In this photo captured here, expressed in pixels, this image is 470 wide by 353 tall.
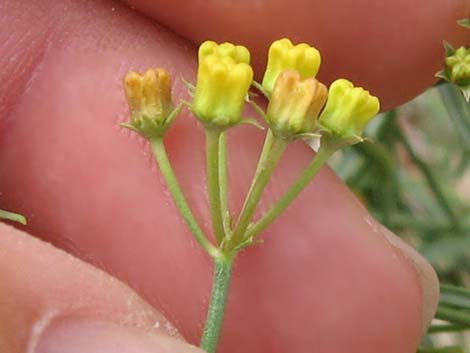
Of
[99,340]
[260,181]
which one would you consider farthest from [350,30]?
[99,340]

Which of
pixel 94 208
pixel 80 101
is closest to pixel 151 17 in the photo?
pixel 80 101

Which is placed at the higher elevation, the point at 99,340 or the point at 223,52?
the point at 223,52

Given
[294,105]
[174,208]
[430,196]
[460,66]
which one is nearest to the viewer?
[294,105]

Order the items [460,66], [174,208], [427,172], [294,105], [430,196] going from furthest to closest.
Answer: [430,196], [427,172], [174,208], [460,66], [294,105]

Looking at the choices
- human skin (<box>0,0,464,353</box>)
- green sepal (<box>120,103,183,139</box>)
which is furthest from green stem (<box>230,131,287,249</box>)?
human skin (<box>0,0,464,353</box>)

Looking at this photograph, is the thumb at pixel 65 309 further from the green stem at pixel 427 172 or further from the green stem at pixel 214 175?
the green stem at pixel 427 172

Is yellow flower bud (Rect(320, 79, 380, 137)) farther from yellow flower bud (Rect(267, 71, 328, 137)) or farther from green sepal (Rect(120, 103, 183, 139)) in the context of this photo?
green sepal (Rect(120, 103, 183, 139))

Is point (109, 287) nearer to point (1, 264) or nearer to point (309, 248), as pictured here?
point (1, 264)

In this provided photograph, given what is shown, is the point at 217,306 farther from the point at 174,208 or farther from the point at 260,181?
the point at 174,208
